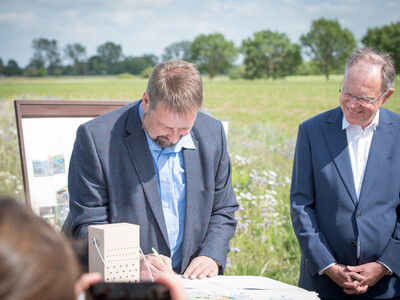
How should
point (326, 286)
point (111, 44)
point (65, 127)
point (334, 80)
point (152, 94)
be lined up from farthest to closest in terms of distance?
point (111, 44), point (334, 80), point (65, 127), point (326, 286), point (152, 94)

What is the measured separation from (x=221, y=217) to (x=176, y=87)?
0.82m

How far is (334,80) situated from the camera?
8750mm

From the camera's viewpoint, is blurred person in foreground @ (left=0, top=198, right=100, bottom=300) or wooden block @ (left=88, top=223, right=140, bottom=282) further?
wooden block @ (left=88, top=223, right=140, bottom=282)

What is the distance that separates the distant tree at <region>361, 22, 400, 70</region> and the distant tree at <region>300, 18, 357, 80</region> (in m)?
0.38

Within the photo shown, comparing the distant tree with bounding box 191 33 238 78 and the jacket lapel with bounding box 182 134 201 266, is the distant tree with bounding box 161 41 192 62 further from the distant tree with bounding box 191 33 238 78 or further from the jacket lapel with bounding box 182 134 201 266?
the jacket lapel with bounding box 182 134 201 266

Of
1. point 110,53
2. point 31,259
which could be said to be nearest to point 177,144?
point 31,259

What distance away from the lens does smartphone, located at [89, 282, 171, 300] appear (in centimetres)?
91

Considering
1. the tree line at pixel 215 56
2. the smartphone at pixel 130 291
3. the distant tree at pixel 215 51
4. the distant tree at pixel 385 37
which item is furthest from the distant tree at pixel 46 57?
the smartphone at pixel 130 291

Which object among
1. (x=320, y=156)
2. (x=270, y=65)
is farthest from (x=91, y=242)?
(x=270, y=65)

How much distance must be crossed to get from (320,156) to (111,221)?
1301 mm

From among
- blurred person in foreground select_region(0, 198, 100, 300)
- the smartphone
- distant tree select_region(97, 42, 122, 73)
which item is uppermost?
distant tree select_region(97, 42, 122, 73)

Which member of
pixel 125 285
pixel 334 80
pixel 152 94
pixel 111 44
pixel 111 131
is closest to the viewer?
pixel 125 285

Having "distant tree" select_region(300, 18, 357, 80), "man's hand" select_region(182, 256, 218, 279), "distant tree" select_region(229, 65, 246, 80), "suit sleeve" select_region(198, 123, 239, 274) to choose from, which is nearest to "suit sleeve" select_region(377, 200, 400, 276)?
"suit sleeve" select_region(198, 123, 239, 274)

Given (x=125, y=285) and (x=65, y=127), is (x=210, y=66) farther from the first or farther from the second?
(x=125, y=285)
